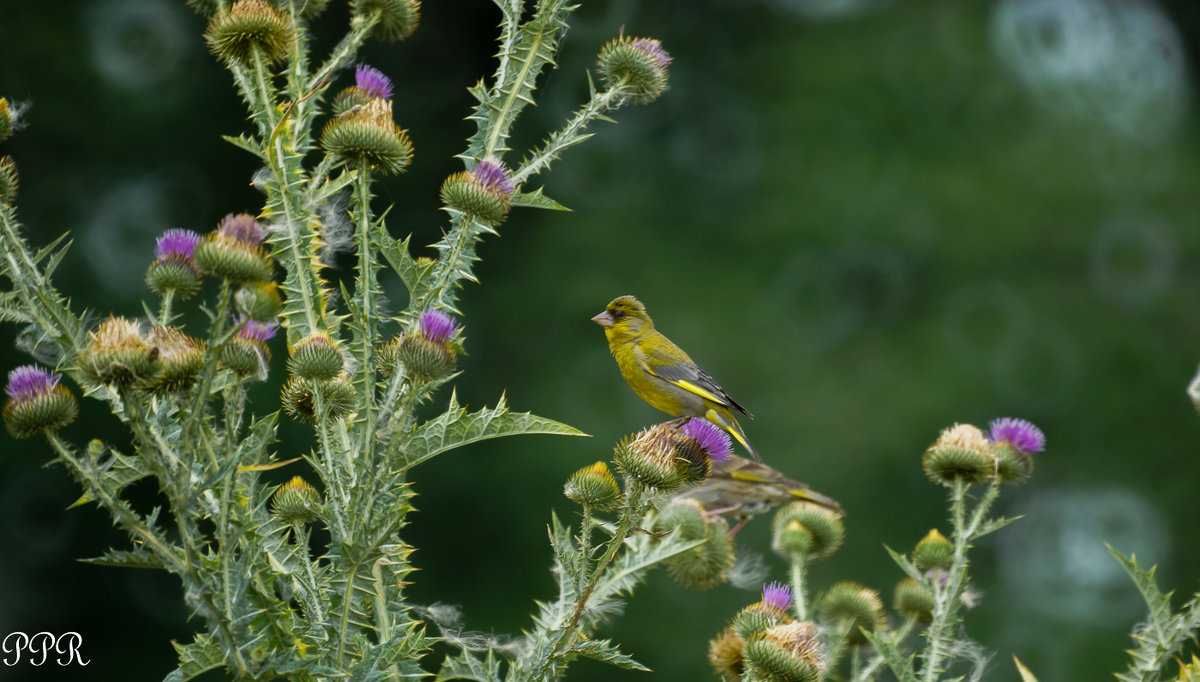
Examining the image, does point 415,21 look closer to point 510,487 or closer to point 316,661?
point 316,661

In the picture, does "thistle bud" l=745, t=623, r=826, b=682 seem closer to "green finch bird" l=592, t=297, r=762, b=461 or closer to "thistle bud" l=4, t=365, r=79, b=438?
"thistle bud" l=4, t=365, r=79, b=438

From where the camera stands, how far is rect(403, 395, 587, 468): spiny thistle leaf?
1580mm

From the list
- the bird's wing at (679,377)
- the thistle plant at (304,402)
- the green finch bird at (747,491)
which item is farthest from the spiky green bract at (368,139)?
the bird's wing at (679,377)

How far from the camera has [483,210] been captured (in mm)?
1709

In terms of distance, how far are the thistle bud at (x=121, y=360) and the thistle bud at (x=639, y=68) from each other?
1164mm

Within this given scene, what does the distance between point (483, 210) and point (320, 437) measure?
0.46m

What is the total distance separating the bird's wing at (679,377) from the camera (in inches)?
136

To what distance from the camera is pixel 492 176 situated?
5.58 feet

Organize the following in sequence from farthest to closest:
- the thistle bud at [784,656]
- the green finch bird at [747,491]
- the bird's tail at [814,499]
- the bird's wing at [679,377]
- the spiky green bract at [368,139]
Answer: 1. the bird's wing at [679,377]
2. the bird's tail at [814,499]
3. the green finch bird at [747,491]
4. the spiky green bract at [368,139]
5. the thistle bud at [784,656]

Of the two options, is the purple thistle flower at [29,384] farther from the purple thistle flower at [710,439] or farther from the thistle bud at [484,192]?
the purple thistle flower at [710,439]

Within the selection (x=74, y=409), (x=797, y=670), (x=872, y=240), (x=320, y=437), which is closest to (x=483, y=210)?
(x=320, y=437)

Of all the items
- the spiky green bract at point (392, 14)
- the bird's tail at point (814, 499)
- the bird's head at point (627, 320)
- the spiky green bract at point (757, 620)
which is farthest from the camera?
the bird's head at point (627, 320)

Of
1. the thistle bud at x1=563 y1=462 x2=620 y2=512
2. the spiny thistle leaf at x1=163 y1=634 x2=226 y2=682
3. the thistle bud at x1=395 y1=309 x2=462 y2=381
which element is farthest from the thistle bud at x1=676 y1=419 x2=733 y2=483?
the spiny thistle leaf at x1=163 y1=634 x2=226 y2=682

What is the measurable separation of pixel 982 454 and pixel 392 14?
4.99 feet
